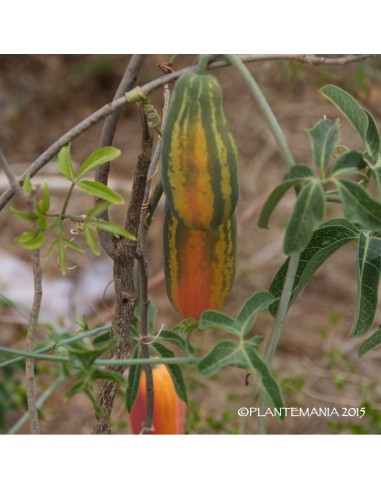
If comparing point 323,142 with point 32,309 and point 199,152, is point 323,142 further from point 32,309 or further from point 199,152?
point 32,309

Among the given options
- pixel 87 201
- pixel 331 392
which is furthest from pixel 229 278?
pixel 87 201

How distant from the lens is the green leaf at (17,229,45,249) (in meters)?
0.46

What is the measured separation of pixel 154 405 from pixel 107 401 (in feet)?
0.23

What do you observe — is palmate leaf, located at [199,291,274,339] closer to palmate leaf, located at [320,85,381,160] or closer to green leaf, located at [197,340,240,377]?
green leaf, located at [197,340,240,377]

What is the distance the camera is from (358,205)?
45 centimetres

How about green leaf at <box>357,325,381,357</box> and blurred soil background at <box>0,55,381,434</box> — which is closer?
green leaf at <box>357,325,381,357</box>

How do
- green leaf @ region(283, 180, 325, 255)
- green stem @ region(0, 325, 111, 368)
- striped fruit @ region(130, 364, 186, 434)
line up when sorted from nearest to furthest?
green leaf @ region(283, 180, 325, 255)
green stem @ region(0, 325, 111, 368)
striped fruit @ region(130, 364, 186, 434)

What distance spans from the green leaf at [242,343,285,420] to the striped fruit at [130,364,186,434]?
185mm

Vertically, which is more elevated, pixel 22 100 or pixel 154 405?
pixel 22 100

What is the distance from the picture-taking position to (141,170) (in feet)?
1.71

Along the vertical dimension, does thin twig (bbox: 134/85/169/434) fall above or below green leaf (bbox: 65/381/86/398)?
above

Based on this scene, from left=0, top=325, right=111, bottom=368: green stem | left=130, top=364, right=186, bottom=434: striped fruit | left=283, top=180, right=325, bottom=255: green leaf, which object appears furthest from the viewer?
left=130, top=364, right=186, bottom=434: striped fruit

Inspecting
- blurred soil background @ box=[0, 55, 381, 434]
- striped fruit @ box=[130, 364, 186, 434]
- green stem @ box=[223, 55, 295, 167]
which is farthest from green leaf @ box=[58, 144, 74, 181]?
blurred soil background @ box=[0, 55, 381, 434]

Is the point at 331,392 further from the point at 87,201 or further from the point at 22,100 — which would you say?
the point at 22,100
